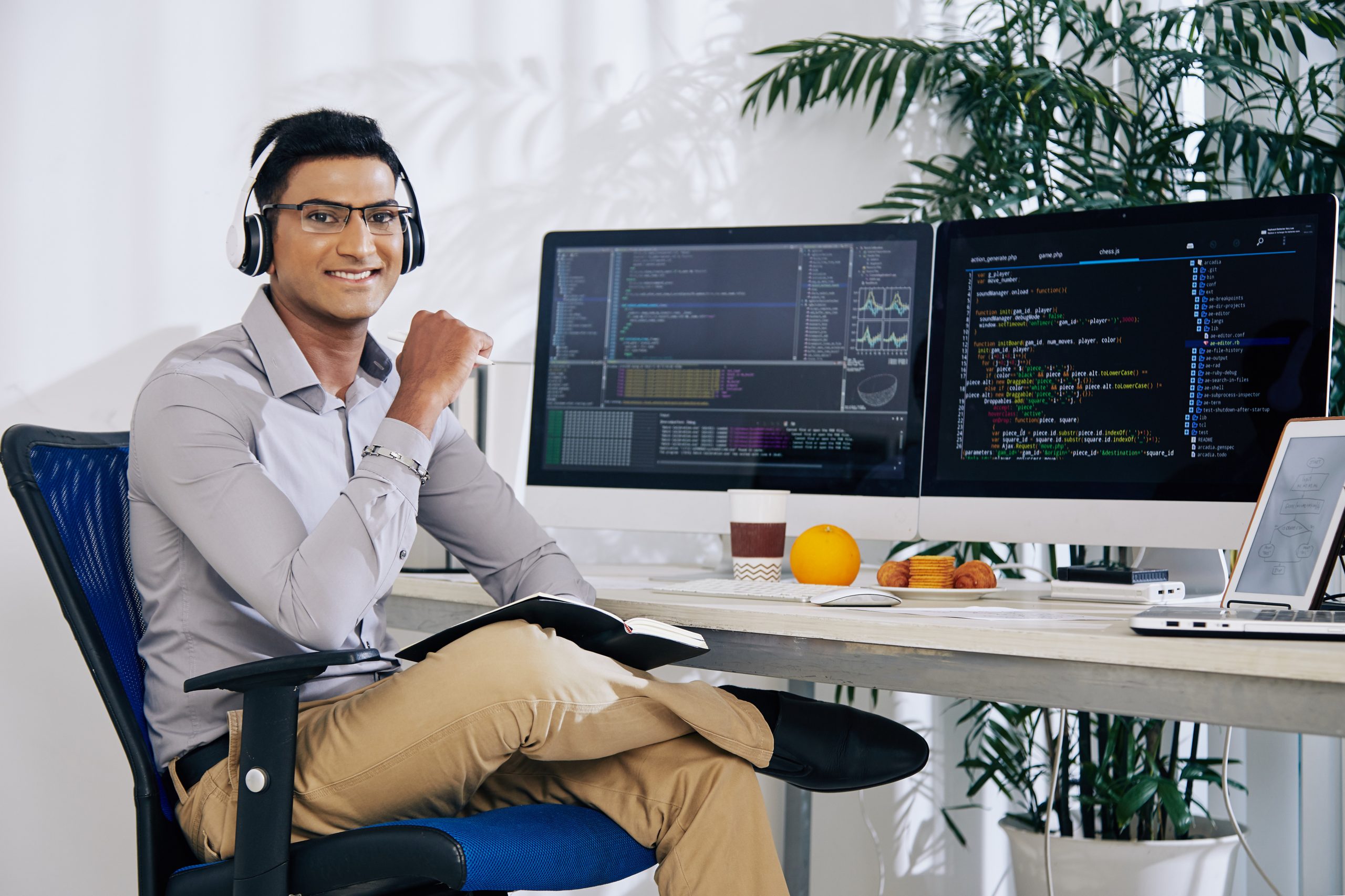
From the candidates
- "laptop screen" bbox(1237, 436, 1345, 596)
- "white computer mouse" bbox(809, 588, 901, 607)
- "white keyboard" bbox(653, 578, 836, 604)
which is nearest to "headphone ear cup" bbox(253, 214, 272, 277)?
"white keyboard" bbox(653, 578, 836, 604)

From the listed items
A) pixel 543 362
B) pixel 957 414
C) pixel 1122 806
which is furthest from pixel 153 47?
pixel 1122 806

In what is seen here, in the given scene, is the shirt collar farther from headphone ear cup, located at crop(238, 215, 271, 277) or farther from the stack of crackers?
the stack of crackers

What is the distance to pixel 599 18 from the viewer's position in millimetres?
2395

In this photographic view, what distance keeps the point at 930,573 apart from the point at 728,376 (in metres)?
0.44

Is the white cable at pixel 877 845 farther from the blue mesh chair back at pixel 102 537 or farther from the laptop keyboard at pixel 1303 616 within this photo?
the blue mesh chair back at pixel 102 537

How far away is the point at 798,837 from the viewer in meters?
2.17

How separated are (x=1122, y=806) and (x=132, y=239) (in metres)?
1.87

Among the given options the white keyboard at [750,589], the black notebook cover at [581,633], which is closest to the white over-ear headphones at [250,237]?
→ the black notebook cover at [581,633]

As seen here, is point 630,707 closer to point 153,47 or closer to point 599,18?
point 153,47

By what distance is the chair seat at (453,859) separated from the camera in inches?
39.8

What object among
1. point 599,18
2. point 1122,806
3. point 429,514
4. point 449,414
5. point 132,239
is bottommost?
point 1122,806

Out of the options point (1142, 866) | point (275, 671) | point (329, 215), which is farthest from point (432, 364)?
point (1142, 866)

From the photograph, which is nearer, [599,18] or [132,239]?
[132,239]

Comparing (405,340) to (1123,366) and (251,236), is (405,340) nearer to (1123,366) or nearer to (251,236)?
(251,236)
